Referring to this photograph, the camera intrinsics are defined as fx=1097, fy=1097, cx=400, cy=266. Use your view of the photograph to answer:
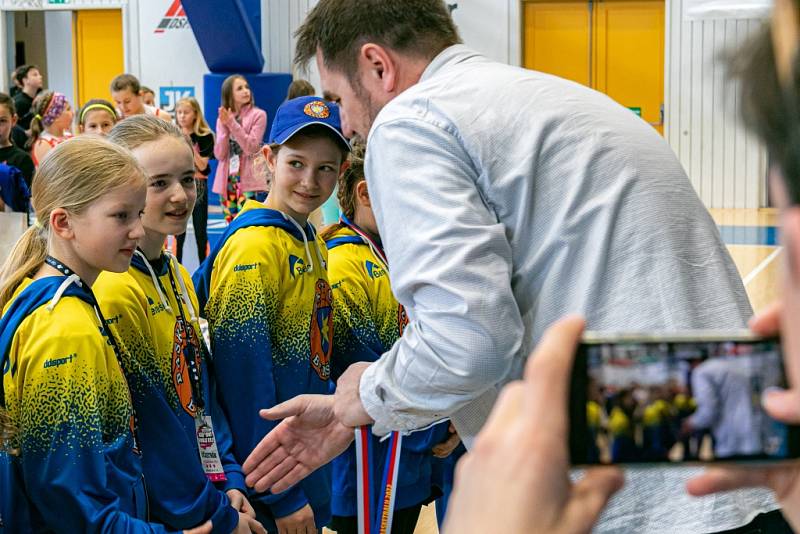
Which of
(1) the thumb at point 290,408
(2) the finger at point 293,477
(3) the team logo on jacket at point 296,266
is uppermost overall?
(3) the team logo on jacket at point 296,266

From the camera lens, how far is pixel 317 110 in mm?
3449

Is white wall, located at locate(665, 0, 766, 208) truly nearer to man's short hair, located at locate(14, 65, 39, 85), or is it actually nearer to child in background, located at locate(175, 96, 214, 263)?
child in background, located at locate(175, 96, 214, 263)

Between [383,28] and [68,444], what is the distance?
1067 millimetres

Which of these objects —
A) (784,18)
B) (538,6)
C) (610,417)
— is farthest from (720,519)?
(538,6)

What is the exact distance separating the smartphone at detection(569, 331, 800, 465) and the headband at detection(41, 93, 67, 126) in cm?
875

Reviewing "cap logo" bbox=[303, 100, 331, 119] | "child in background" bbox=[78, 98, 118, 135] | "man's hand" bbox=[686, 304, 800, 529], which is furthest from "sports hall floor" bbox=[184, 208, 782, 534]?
"man's hand" bbox=[686, 304, 800, 529]

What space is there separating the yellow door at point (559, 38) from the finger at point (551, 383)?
15.7 m

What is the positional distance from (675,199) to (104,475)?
1.29 meters

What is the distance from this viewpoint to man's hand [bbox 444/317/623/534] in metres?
0.67

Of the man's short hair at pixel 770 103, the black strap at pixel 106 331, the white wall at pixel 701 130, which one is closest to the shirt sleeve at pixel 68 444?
the black strap at pixel 106 331

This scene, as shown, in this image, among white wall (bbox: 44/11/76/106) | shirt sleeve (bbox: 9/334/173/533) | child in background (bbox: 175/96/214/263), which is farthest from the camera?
white wall (bbox: 44/11/76/106)

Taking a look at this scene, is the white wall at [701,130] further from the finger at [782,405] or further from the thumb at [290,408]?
the finger at [782,405]

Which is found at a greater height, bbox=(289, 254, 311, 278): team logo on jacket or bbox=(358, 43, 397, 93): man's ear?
bbox=(358, 43, 397, 93): man's ear

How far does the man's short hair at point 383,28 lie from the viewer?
2.17m
